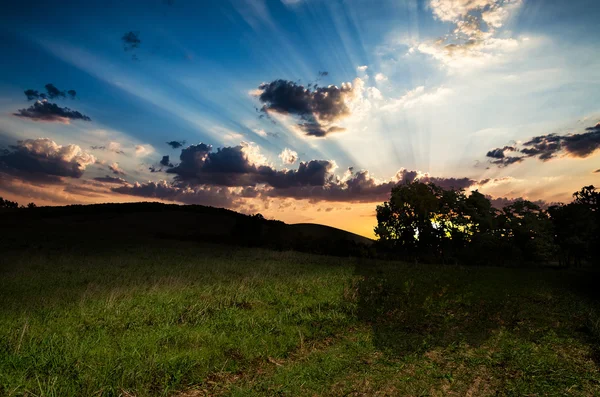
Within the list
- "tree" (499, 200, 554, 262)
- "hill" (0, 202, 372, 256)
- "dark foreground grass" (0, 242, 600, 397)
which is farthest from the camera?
"tree" (499, 200, 554, 262)

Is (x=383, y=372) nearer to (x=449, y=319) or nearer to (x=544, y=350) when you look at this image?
(x=544, y=350)

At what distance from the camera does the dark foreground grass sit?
785 cm

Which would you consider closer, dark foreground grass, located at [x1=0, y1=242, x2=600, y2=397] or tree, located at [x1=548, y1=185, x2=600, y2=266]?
dark foreground grass, located at [x1=0, y1=242, x2=600, y2=397]

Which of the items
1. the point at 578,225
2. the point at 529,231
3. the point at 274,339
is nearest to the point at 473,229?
the point at 529,231

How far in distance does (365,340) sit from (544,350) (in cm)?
504

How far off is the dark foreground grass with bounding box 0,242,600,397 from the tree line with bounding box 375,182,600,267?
3972cm

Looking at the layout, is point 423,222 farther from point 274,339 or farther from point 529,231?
point 274,339

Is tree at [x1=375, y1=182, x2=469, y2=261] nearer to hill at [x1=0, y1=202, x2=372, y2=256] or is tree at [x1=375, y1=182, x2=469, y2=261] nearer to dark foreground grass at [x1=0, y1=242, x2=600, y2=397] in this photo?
hill at [x1=0, y1=202, x2=372, y2=256]

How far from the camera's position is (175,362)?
8.32 m

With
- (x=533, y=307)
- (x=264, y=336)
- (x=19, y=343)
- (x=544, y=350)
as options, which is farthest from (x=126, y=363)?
(x=533, y=307)

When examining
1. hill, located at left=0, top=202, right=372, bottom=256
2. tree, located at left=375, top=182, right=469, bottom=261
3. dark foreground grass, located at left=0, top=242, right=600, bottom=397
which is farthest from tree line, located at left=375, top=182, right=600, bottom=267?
dark foreground grass, located at left=0, top=242, right=600, bottom=397

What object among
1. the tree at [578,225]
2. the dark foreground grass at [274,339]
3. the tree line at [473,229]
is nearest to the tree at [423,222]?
the tree line at [473,229]

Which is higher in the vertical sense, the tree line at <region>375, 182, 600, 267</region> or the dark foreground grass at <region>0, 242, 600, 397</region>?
the tree line at <region>375, 182, 600, 267</region>

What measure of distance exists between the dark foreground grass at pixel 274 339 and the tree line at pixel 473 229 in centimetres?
3972
